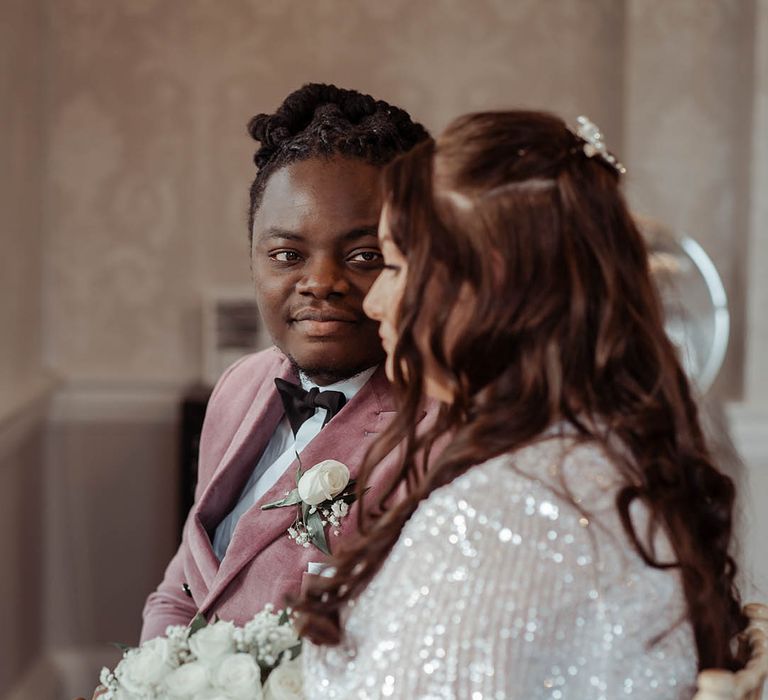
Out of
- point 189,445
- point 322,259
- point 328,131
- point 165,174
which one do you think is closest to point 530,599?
point 322,259

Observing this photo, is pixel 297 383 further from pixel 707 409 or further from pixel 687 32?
pixel 687 32

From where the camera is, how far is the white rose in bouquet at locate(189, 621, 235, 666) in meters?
1.39

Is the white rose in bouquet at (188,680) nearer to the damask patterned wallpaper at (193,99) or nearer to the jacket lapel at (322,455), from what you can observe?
the jacket lapel at (322,455)

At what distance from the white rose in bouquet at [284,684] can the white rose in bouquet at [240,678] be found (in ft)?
0.04

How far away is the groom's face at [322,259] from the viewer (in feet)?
5.15

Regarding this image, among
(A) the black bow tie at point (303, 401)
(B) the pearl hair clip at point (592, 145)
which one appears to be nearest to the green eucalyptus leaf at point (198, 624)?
(A) the black bow tie at point (303, 401)

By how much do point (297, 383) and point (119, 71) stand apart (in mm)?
2551

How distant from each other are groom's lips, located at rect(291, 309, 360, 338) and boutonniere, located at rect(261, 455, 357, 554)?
176mm

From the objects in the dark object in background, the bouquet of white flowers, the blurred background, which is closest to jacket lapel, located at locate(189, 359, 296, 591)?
the bouquet of white flowers

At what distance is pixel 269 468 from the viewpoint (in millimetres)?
1815

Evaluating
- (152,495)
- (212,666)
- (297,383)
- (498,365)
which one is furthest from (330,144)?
(152,495)

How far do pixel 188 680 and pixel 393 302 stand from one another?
51 cm

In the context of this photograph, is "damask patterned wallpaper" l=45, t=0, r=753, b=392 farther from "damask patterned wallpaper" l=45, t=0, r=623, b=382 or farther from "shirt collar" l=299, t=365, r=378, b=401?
"shirt collar" l=299, t=365, r=378, b=401

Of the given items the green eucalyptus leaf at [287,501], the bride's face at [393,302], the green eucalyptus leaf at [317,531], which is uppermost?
the bride's face at [393,302]
